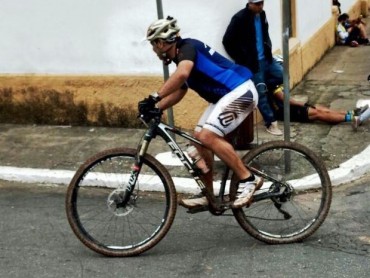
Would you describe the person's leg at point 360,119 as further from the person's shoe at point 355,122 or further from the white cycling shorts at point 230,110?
the white cycling shorts at point 230,110

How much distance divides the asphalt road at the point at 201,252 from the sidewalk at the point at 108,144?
0.88 m

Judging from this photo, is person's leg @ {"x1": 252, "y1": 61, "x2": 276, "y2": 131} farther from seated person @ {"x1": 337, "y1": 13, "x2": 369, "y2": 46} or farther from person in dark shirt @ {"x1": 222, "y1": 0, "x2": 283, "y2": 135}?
seated person @ {"x1": 337, "y1": 13, "x2": 369, "y2": 46}

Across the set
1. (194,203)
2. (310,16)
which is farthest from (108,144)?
(310,16)

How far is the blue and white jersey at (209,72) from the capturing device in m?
4.77

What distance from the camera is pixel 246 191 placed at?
4.96 meters

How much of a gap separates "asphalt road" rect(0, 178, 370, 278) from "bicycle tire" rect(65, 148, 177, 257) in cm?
13

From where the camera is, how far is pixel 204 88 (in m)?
4.90

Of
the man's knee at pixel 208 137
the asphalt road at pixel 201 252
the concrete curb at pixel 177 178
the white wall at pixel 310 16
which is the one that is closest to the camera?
the asphalt road at pixel 201 252

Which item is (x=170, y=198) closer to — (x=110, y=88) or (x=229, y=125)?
(x=229, y=125)

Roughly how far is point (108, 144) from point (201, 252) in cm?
289

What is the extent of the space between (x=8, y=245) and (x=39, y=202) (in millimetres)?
1051

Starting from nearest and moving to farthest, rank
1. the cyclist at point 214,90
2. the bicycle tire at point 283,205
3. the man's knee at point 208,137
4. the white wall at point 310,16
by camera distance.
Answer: the cyclist at point 214,90
the man's knee at point 208,137
the bicycle tire at point 283,205
the white wall at point 310,16

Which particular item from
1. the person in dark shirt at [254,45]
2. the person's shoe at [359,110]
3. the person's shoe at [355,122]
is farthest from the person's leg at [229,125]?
the person's shoe at [359,110]

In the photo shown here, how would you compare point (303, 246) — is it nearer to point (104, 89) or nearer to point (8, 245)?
point (8, 245)
